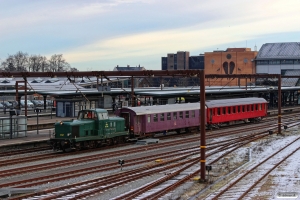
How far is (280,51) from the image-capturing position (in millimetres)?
121188

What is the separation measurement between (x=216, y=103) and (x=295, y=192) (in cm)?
2795

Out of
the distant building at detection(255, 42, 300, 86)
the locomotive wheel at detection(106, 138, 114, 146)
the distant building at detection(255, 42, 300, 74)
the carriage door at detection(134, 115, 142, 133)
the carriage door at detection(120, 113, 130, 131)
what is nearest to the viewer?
the locomotive wheel at detection(106, 138, 114, 146)

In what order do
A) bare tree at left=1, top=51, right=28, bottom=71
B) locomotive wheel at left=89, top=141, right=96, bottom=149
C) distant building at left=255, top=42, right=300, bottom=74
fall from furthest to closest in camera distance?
bare tree at left=1, top=51, right=28, bottom=71 → distant building at left=255, top=42, right=300, bottom=74 → locomotive wheel at left=89, top=141, right=96, bottom=149

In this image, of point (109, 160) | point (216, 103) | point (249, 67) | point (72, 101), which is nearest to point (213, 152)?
point (109, 160)

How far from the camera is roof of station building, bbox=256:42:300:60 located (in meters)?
119

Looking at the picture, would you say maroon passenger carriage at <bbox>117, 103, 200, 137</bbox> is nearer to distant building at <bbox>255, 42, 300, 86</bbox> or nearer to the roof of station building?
distant building at <bbox>255, 42, 300, 86</bbox>

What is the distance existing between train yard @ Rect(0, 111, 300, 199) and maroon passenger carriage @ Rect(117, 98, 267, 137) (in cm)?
181

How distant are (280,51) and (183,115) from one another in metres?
87.3

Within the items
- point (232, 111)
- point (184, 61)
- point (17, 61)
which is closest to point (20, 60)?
point (17, 61)

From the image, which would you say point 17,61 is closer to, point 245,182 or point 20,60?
point 20,60

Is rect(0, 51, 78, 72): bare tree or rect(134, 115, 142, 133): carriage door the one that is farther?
rect(0, 51, 78, 72): bare tree

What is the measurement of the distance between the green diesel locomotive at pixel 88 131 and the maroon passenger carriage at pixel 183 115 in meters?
1.64

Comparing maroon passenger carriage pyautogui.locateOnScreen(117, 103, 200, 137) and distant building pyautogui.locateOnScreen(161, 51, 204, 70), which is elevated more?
distant building pyautogui.locateOnScreen(161, 51, 204, 70)

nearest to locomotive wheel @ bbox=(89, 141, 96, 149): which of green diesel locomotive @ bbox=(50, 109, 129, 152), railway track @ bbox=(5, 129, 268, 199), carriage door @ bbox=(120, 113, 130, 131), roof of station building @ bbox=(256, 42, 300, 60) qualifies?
green diesel locomotive @ bbox=(50, 109, 129, 152)
